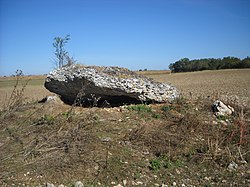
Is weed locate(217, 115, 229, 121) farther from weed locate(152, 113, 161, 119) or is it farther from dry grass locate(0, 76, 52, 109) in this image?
dry grass locate(0, 76, 52, 109)

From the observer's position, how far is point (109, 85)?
773 cm

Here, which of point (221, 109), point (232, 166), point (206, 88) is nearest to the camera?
point (232, 166)

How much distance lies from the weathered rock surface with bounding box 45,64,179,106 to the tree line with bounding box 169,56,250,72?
5690 cm

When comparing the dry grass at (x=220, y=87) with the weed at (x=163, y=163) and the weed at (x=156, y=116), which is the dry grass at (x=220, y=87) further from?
the weed at (x=163, y=163)

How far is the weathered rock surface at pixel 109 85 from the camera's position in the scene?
7758mm

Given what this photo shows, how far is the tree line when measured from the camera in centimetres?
6099

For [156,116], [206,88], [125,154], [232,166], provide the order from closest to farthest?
[232,166]
[125,154]
[156,116]
[206,88]

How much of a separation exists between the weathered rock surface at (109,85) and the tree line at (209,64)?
187 feet

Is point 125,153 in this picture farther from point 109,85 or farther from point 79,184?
point 109,85

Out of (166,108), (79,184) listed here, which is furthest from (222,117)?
(79,184)

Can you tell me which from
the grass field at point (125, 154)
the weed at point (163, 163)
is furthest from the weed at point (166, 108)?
the weed at point (163, 163)

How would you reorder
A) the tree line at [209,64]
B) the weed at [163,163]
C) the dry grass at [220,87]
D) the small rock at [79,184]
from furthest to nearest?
the tree line at [209,64] < the dry grass at [220,87] < the weed at [163,163] < the small rock at [79,184]

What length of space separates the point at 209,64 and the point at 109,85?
2571 inches

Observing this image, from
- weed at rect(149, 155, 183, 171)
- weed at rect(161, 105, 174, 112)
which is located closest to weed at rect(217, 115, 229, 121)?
weed at rect(161, 105, 174, 112)
